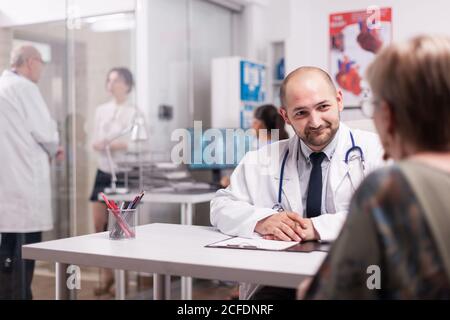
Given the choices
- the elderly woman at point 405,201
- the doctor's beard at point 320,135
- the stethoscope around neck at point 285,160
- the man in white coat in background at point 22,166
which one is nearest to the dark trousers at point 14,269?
the man in white coat in background at point 22,166

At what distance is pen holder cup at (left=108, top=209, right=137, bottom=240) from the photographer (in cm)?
176

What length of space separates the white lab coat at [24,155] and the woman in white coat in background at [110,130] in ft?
1.31

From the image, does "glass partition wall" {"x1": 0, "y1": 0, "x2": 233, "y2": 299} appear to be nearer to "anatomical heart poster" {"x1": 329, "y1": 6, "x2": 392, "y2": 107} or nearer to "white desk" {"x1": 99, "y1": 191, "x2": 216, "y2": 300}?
"white desk" {"x1": 99, "y1": 191, "x2": 216, "y2": 300}

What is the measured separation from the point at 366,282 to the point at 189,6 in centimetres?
440

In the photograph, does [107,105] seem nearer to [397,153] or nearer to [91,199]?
[91,199]

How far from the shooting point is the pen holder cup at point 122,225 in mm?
1762

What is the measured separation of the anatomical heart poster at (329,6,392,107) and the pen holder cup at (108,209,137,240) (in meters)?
3.74

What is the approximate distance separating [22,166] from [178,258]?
1780 millimetres

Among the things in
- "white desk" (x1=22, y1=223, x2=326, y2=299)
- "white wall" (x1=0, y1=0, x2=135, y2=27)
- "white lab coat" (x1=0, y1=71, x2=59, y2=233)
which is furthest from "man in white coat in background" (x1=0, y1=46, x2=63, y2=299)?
"white desk" (x1=22, y1=223, x2=326, y2=299)

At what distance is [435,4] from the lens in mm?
4988

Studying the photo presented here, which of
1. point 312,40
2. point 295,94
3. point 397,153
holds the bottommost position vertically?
point 397,153

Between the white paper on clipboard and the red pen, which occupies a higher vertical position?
the red pen
